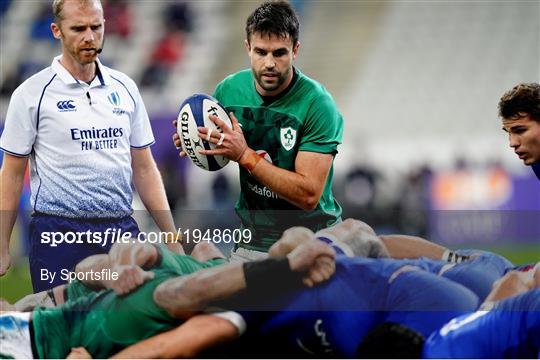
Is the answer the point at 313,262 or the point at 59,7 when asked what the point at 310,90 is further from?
the point at 59,7

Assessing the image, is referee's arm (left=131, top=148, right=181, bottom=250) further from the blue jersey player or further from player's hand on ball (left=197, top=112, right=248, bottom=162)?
the blue jersey player

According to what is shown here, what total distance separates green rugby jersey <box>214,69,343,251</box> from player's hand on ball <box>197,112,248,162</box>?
27cm

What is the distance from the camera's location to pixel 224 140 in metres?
4.62

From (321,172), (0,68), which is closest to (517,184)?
(0,68)

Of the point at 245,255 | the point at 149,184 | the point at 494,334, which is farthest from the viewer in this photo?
the point at 149,184

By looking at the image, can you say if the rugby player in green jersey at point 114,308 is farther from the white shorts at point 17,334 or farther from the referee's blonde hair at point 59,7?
the referee's blonde hair at point 59,7

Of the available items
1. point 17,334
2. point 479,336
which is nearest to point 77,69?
point 17,334

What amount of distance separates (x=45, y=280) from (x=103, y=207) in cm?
46

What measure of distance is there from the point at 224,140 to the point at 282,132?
40cm

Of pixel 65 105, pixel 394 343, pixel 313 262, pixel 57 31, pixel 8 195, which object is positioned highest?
pixel 57 31

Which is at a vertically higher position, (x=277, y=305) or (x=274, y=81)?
(x=274, y=81)

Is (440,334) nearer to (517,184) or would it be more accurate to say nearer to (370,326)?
(370,326)

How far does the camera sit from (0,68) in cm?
1669

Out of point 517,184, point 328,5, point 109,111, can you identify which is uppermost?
point 328,5
